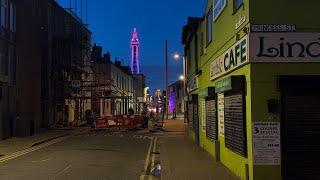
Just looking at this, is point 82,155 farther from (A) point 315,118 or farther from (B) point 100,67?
(B) point 100,67

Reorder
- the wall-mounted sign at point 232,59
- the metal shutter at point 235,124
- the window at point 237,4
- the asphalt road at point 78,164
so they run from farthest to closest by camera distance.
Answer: the asphalt road at point 78,164 < the window at point 237,4 < the metal shutter at point 235,124 < the wall-mounted sign at point 232,59

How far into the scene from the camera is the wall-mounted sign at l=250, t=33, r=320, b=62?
472 inches

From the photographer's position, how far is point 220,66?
55.5ft

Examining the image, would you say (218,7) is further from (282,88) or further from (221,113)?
(282,88)

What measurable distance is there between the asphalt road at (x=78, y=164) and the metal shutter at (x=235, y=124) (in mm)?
2743

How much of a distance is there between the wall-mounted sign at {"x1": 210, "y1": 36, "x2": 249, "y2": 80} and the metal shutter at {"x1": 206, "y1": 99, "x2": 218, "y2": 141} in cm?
117

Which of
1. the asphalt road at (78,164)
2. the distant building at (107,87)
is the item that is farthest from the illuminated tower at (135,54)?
the asphalt road at (78,164)

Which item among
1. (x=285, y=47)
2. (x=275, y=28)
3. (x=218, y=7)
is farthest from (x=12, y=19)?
(x=285, y=47)

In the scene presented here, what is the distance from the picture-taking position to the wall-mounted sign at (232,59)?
496 inches

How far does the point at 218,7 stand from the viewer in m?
17.1

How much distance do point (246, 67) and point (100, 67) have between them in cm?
5719

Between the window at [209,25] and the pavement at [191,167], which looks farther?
the window at [209,25]

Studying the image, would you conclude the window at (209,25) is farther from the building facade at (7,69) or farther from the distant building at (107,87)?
the distant building at (107,87)

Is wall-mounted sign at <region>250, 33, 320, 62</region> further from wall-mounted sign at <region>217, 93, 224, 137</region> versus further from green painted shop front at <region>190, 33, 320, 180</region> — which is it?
wall-mounted sign at <region>217, 93, 224, 137</region>
